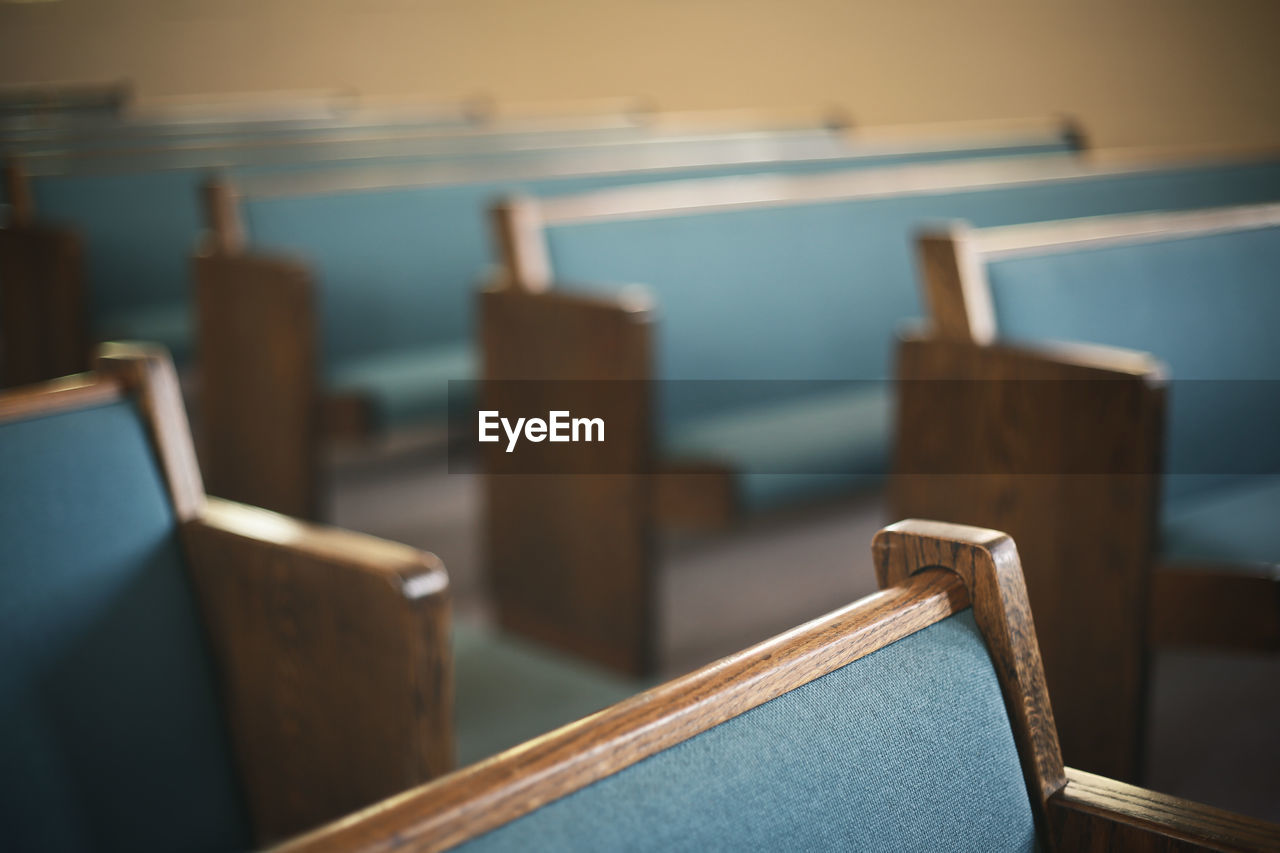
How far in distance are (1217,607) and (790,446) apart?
651 millimetres

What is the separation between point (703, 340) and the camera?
81.0 inches

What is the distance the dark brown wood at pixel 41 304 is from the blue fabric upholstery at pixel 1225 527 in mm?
1824

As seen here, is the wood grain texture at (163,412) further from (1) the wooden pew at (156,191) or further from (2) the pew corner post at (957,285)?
(1) the wooden pew at (156,191)

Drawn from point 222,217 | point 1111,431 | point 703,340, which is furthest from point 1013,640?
point 222,217

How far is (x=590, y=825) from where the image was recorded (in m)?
0.45

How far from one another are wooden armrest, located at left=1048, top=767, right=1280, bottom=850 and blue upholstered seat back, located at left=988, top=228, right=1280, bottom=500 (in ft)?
3.36

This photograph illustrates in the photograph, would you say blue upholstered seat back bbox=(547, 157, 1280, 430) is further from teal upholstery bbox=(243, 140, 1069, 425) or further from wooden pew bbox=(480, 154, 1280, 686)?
teal upholstery bbox=(243, 140, 1069, 425)

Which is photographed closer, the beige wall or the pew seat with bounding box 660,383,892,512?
the pew seat with bounding box 660,383,892,512

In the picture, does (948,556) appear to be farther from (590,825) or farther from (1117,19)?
(1117,19)

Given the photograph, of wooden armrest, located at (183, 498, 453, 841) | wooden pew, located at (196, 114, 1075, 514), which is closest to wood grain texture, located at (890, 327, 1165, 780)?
wooden armrest, located at (183, 498, 453, 841)

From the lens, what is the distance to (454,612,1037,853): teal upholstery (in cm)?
46

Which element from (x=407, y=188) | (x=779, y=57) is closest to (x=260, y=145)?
(x=407, y=188)

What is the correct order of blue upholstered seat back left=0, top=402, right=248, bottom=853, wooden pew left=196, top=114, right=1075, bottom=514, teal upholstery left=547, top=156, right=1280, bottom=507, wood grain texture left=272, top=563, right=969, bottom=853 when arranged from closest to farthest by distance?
wood grain texture left=272, top=563, right=969, bottom=853, blue upholstered seat back left=0, top=402, right=248, bottom=853, teal upholstery left=547, top=156, right=1280, bottom=507, wooden pew left=196, top=114, right=1075, bottom=514

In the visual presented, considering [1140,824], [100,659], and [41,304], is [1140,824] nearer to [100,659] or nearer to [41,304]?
[100,659]
